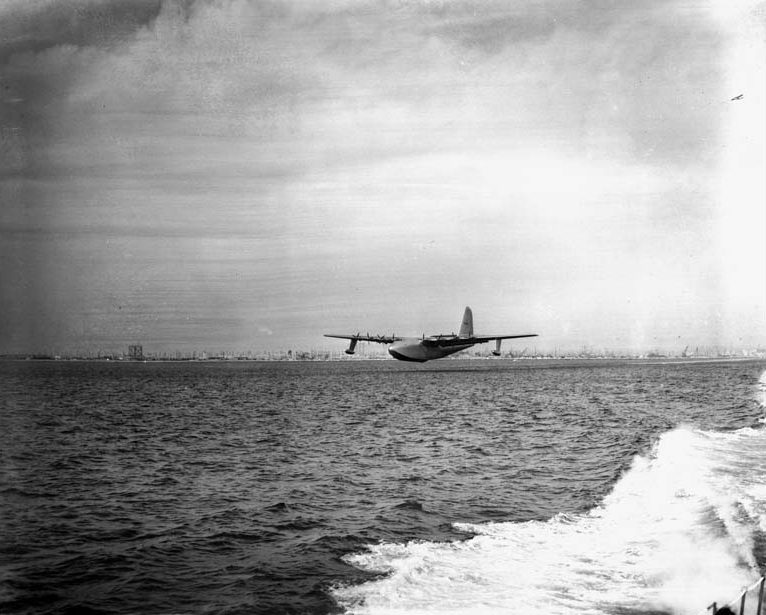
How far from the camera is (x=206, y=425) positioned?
4894 centimetres

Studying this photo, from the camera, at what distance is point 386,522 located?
1836 cm

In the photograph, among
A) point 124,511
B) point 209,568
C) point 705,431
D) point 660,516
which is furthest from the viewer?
point 705,431

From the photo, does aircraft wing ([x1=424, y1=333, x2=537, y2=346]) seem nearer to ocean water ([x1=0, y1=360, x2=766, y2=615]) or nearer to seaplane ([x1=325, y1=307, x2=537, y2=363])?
seaplane ([x1=325, y1=307, x2=537, y2=363])

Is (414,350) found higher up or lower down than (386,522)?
higher up

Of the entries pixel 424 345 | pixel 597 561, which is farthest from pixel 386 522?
pixel 424 345

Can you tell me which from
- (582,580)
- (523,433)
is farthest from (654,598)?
(523,433)

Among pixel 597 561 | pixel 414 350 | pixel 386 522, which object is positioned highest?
pixel 414 350

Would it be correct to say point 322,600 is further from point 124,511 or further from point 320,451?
point 320,451

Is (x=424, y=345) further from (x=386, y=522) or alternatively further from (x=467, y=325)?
(x=386, y=522)

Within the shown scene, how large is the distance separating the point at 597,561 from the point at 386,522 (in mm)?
6385

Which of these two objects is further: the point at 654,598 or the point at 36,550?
the point at 36,550

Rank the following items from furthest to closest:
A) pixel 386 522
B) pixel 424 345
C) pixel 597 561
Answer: pixel 424 345 < pixel 386 522 < pixel 597 561

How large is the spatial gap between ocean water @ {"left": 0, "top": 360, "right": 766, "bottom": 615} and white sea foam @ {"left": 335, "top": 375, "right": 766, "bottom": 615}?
0.07 meters

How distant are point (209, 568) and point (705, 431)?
32.9 metres
